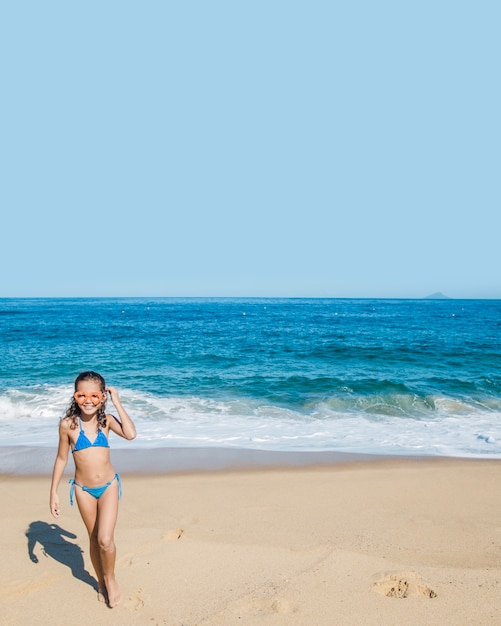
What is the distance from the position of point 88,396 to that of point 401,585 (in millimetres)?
3421

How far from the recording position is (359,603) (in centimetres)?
415

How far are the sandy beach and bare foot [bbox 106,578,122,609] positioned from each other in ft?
0.19

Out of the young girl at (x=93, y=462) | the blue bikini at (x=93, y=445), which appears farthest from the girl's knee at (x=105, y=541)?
the blue bikini at (x=93, y=445)

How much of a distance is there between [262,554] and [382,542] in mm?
1421

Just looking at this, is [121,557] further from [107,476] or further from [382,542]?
[382,542]

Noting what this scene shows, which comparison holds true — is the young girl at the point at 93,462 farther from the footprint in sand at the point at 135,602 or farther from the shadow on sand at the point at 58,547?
the shadow on sand at the point at 58,547

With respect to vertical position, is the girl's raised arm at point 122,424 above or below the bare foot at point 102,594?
above

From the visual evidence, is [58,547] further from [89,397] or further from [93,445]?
[89,397]

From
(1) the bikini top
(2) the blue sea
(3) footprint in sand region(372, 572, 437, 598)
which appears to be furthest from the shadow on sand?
(2) the blue sea

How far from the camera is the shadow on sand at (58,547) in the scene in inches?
187

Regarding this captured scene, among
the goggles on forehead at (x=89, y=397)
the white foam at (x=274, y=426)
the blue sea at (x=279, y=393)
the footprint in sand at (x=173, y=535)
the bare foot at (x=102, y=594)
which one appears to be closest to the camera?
the goggles on forehead at (x=89, y=397)

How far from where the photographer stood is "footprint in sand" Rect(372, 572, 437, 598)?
4277 millimetres

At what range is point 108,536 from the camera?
3.93 metres

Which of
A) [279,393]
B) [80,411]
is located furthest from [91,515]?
[279,393]
